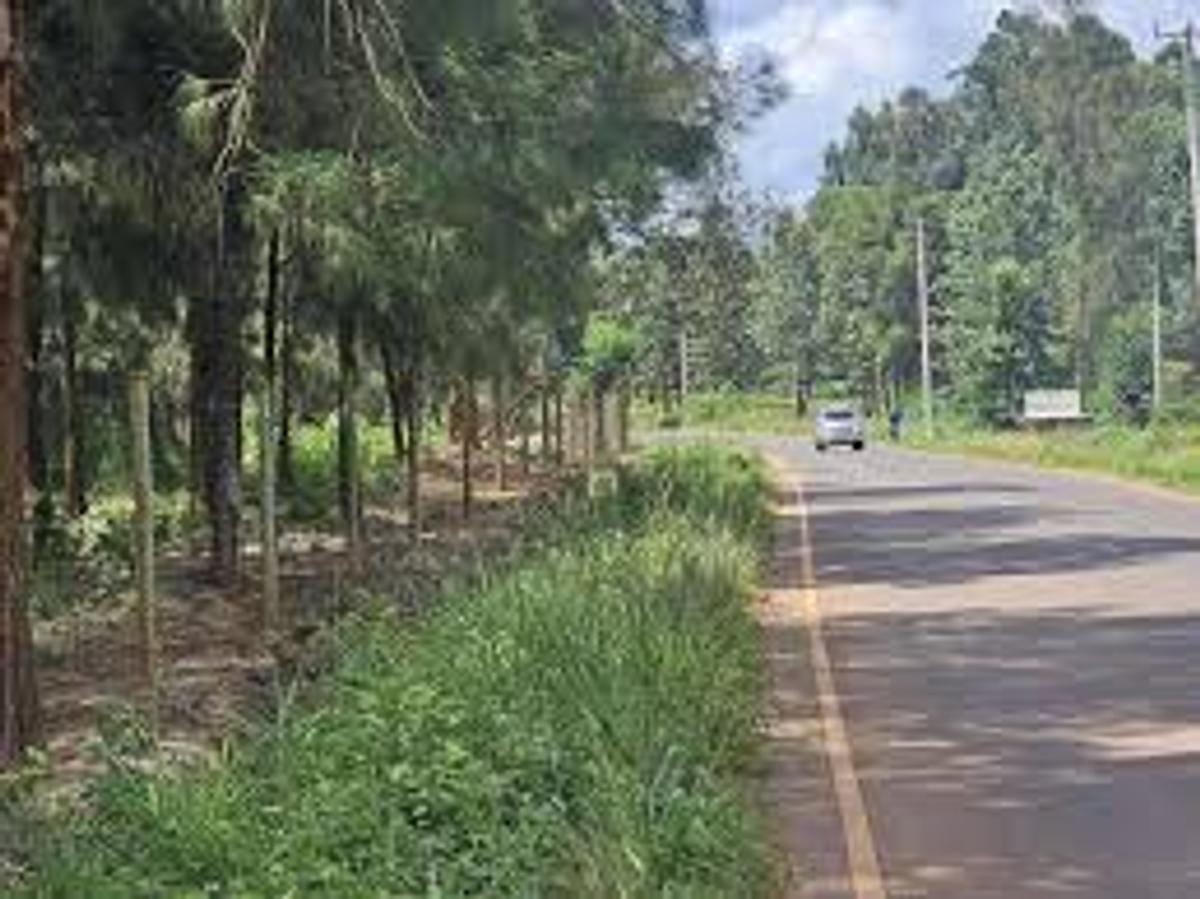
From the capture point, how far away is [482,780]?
9.55 metres

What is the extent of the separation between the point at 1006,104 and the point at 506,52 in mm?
128484

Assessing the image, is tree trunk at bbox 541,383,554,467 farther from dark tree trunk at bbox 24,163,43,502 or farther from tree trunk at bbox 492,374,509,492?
dark tree trunk at bbox 24,163,43,502

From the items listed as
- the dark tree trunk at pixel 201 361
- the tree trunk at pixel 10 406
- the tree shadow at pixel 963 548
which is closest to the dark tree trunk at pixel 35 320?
the dark tree trunk at pixel 201 361

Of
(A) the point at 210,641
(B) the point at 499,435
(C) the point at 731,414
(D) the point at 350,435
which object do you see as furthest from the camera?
(C) the point at 731,414

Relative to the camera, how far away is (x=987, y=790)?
12.5 m

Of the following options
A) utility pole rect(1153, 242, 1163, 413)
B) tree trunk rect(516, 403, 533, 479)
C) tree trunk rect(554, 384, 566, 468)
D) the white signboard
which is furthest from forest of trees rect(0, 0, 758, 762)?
the white signboard

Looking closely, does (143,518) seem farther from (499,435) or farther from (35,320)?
(499,435)

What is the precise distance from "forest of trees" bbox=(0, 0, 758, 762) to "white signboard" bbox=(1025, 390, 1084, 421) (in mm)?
66514

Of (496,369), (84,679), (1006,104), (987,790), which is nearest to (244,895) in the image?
(987,790)

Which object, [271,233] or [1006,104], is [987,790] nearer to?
[271,233]

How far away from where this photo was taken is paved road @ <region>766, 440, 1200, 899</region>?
35.1 ft

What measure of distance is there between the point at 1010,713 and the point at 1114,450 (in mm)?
45859

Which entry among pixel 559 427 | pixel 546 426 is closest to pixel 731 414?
pixel 559 427

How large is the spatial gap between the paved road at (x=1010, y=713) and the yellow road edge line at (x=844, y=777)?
65 mm
